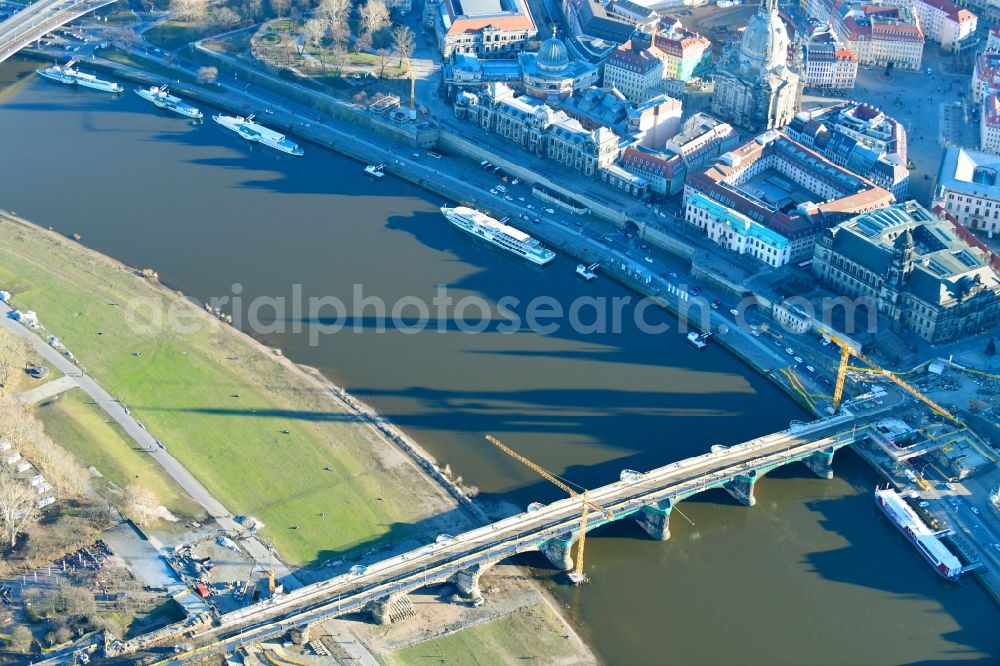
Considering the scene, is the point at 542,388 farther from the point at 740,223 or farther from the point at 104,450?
the point at 104,450

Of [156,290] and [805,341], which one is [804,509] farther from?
[156,290]

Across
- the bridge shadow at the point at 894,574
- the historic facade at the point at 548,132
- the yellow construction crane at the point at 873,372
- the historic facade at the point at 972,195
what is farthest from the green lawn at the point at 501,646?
the historic facade at the point at 972,195

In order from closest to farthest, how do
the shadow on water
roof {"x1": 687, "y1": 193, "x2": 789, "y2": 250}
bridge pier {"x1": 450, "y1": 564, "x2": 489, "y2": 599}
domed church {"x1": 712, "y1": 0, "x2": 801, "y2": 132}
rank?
the shadow on water → bridge pier {"x1": 450, "y1": 564, "x2": 489, "y2": 599} → roof {"x1": 687, "y1": 193, "x2": 789, "y2": 250} → domed church {"x1": 712, "y1": 0, "x2": 801, "y2": 132}

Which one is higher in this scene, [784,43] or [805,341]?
[784,43]

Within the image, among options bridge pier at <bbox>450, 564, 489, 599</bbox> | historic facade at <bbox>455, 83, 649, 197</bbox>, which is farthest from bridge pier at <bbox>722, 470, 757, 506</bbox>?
historic facade at <bbox>455, 83, 649, 197</bbox>

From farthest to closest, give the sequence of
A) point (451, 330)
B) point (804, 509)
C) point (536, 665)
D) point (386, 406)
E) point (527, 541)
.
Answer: point (451, 330) < point (386, 406) < point (804, 509) < point (527, 541) < point (536, 665)

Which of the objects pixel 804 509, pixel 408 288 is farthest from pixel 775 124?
pixel 804 509

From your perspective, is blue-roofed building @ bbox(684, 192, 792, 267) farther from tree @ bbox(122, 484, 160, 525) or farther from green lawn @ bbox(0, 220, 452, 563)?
tree @ bbox(122, 484, 160, 525)
